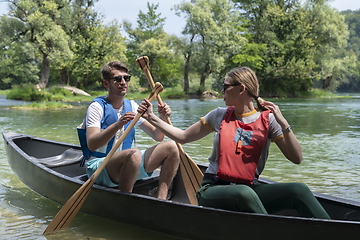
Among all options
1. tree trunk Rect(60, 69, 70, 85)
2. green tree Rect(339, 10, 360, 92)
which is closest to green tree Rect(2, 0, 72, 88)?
tree trunk Rect(60, 69, 70, 85)

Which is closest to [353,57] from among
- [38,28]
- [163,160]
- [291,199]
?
[38,28]

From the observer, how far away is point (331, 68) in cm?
3762

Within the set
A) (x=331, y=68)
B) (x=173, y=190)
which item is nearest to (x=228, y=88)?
(x=173, y=190)

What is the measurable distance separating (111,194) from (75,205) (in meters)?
0.34

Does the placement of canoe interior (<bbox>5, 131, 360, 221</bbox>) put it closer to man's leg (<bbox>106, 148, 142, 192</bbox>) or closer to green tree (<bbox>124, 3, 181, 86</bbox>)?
man's leg (<bbox>106, 148, 142, 192</bbox>)

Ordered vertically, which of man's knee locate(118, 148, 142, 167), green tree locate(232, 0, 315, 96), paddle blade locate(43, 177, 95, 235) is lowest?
paddle blade locate(43, 177, 95, 235)

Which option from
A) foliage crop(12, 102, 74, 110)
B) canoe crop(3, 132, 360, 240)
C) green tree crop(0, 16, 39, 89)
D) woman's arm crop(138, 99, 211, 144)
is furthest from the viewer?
green tree crop(0, 16, 39, 89)

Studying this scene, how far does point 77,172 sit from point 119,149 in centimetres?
152

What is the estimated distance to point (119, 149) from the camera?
3463 millimetres

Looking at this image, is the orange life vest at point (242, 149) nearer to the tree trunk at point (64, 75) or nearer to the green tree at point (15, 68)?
the tree trunk at point (64, 75)

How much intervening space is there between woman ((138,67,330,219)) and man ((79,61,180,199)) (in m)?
0.69

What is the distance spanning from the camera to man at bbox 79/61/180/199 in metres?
3.16

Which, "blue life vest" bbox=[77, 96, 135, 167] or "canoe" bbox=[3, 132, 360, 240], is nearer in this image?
"canoe" bbox=[3, 132, 360, 240]

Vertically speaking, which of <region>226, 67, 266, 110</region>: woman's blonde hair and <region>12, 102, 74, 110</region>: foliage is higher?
<region>226, 67, 266, 110</region>: woman's blonde hair
